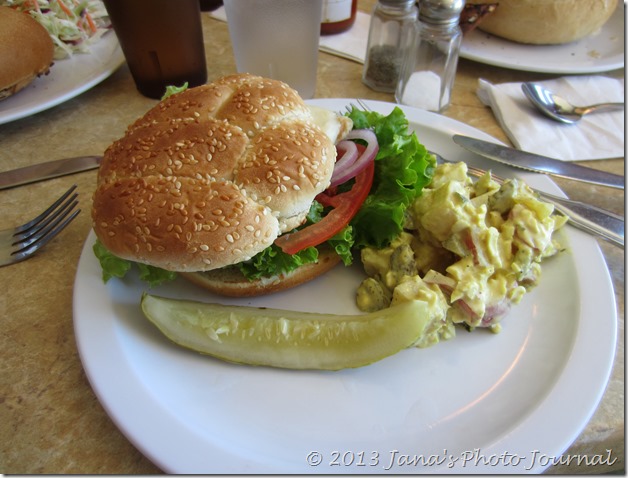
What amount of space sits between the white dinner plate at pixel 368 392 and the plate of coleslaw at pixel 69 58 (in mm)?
1079

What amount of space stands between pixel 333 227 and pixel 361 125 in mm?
480

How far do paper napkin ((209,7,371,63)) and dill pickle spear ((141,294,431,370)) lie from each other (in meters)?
1.85

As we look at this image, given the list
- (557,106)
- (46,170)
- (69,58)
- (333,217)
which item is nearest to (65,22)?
(69,58)

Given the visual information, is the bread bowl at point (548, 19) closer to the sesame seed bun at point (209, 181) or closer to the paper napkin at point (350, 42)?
the paper napkin at point (350, 42)

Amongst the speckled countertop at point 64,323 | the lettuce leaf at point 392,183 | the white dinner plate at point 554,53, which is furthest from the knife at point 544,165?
the white dinner plate at point 554,53

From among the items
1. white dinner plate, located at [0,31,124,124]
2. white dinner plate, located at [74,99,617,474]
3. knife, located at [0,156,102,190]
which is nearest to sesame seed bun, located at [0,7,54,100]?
white dinner plate, located at [0,31,124,124]

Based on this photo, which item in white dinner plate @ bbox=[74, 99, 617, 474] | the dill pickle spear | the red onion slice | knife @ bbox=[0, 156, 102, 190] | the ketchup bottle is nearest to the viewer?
white dinner plate @ bbox=[74, 99, 617, 474]

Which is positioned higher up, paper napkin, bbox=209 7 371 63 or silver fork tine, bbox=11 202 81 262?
silver fork tine, bbox=11 202 81 262

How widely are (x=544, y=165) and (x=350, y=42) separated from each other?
1.49 m

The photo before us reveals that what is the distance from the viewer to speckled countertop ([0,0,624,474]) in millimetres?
1093

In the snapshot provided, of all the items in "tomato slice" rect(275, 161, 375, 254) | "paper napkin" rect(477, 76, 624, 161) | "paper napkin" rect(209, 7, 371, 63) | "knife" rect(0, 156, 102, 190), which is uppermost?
"tomato slice" rect(275, 161, 375, 254)

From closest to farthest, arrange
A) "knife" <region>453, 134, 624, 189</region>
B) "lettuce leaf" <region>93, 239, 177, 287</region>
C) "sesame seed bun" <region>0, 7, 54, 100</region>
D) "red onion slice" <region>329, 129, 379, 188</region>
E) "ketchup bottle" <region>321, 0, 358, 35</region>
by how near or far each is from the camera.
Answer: "lettuce leaf" <region>93, 239, 177, 287</region> < "red onion slice" <region>329, 129, 379, 188</region> < "knife" <region>453, 134, 624, 189</region> < "sesame seed bun" <region>0, 7, 54, 100</region> < "ketchup bottle" <region>321, 0, 358, 35</region>

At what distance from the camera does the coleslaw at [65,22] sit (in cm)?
232

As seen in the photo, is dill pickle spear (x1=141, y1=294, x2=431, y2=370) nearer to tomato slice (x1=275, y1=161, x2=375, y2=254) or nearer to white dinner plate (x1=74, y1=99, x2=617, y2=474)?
white dinner plate (x1=74, y1=99, x2=617, y2=474)
